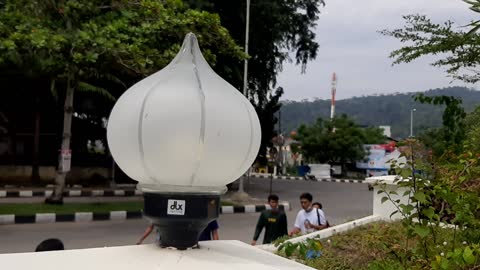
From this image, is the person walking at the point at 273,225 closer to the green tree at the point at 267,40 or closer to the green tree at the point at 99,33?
the green tree at the point at 99,33

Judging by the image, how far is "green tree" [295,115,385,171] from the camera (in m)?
30.4

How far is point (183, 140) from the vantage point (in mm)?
1330

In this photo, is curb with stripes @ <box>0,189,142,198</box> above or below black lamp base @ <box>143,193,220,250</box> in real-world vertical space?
below

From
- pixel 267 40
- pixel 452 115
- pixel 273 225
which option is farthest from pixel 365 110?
pixel 452 115

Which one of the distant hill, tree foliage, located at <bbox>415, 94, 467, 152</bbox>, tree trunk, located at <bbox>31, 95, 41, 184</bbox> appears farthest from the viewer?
the distant hill

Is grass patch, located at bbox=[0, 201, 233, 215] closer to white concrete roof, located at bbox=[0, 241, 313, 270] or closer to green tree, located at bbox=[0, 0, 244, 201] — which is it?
green tree, located at bbox=[0, 0, 244, 201]

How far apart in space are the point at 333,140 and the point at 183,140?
29724 mm

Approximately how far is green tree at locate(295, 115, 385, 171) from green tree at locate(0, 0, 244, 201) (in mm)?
20557

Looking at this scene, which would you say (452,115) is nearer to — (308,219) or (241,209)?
(308,219)

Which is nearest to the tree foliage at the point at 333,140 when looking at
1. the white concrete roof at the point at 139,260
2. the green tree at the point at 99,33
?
the green tree at the point at 99,33

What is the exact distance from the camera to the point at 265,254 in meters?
1.66

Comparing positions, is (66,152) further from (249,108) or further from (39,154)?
(249,108)

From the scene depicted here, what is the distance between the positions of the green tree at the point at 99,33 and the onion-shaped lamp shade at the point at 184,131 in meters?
7.96

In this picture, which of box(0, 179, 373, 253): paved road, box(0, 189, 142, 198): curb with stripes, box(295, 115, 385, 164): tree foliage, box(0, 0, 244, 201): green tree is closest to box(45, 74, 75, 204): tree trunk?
box(0, 0, 244, 201): green tree
